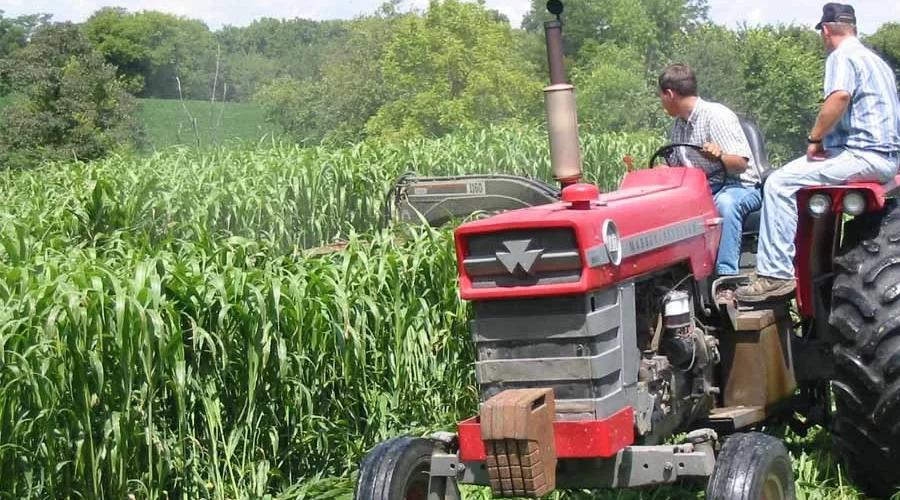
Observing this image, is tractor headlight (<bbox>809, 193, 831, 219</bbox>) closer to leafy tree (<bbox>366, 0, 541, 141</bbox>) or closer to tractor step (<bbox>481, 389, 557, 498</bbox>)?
tractor step (<bbox>481, 389, 557, 498</bbox>)

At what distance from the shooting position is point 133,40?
167 ft

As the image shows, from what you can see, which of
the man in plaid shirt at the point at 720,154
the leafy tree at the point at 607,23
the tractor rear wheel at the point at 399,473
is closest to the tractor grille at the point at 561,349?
the tractor rear wheel at the point at 399,473

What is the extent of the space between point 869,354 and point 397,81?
2806 centimetres

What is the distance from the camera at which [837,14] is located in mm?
5637

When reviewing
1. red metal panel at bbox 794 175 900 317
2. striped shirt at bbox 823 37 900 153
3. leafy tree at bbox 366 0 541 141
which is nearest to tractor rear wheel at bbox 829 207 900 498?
red metal panel at bbox 794 175 900 317

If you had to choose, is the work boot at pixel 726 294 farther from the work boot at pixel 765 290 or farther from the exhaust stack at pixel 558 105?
the exhaust stack at pixel 558 105

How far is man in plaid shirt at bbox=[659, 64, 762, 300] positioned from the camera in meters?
5.37

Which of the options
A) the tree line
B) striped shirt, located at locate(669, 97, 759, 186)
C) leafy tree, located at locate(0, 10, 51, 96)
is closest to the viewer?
striped shirt, located at locate(669, 97, 759, 186)

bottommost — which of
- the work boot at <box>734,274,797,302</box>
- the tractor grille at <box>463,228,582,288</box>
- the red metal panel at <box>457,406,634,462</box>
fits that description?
the red metal panel at <box>457,406,634,462</box>

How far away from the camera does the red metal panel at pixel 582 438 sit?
13.0 feet

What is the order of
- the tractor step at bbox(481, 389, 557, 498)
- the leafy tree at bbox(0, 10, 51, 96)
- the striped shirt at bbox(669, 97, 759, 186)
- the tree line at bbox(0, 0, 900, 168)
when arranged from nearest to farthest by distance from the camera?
1. the tractor step at bbox(481, 389, 557, 498)
2. the striped shirt at bbox(669, 97, 759, 186)
3. the tree line at bbox(0, 0, 900, 168)
4. the leafy tree at bbox(0, 10, 51, 96)

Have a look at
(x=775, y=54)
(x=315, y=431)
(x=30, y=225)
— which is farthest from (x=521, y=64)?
(x=315, y=431)

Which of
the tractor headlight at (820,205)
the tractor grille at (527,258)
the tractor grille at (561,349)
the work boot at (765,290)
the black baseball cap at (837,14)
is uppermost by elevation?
the black baseball cap at (837,14)

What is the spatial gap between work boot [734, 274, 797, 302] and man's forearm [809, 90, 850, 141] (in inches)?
25.0
